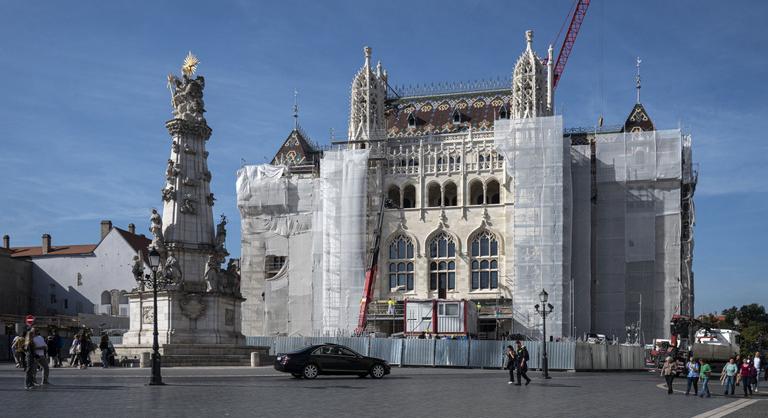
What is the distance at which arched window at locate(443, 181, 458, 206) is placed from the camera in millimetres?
69581

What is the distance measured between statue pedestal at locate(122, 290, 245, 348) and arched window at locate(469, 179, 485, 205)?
34.2 metres

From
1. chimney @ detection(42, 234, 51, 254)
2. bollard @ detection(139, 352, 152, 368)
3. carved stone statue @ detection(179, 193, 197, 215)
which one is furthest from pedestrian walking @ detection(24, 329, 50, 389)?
chimney @ detection(42, 234, 51, 254)

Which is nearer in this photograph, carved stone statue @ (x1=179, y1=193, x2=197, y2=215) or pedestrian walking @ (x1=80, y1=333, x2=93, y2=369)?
pedestrian walking @ (x1=80, y1=333, x2=93, y2=369)

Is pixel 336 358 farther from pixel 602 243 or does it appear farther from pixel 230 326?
pixel 602 243

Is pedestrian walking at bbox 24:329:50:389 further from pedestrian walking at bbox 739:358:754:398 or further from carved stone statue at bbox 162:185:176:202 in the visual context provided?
pedestrian walking at bbox 739:358:754:398

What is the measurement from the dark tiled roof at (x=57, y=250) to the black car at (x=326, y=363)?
53.3 meters

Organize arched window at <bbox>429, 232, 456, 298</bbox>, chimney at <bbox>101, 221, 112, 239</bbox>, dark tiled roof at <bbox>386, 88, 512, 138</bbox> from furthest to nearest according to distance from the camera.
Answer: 1. chimney at <bbox>101, 221, 112, 239</bbox>
2. dark tiled roof at <bbox>386, 88, 512, 138</bbox>
3. arched window at <bbox>429, 232, 456, 298</bbox>

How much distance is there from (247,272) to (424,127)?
1743cm

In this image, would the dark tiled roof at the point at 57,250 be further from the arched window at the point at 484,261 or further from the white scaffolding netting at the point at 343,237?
the arched window at the point at 484,261

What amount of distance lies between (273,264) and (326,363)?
1641 inches

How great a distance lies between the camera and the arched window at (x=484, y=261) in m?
67.0

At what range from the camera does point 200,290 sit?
36938 mm

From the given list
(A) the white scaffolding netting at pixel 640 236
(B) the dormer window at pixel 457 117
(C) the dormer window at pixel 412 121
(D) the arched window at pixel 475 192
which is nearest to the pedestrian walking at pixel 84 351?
(D) the arched window at pixel 475 192

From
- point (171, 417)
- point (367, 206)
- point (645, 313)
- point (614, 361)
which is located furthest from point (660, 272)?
point (171, 417)
